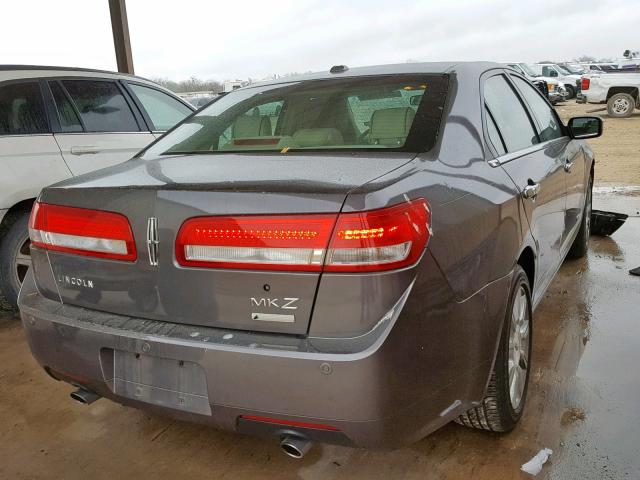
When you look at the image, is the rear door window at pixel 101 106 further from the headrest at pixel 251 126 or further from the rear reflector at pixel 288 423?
the rear reflector at pixel 288 423

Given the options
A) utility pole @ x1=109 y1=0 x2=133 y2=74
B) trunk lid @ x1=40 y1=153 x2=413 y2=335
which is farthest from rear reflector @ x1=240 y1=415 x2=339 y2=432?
utility pole @ x1=109 y1=0 x2=133 y2=74

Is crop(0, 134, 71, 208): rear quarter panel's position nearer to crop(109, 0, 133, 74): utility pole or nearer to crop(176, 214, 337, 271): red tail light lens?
crop(176, 214, 337, 271): red tail light lens

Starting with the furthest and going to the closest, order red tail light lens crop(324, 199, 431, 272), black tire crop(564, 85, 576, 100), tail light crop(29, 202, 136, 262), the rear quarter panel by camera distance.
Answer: black tire crop(564, 85, 576, 100) < the rear quarter panel < tail light crop(29, 202, 136, 262) < red tail light lens crop(324, 199, 431, 272)

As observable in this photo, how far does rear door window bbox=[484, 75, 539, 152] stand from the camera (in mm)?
2611

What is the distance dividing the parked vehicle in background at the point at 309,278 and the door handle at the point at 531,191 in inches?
0.6

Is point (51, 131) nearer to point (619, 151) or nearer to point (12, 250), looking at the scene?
point (12, 250)

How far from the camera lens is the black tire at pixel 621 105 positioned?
55.6 ft

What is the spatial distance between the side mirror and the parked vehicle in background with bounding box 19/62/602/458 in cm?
171

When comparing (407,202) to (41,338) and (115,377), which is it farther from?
(41,338)

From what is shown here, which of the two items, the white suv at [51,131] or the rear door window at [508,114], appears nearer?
the rear door window at [508,114]

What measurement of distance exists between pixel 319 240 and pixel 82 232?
856 mm

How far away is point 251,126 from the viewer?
262 cm

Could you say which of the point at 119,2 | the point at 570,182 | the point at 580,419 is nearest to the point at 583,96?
the point at 119,2

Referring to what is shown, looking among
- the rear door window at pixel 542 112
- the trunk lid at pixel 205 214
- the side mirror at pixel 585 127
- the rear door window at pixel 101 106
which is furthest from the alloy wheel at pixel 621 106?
the trunk lid at pixel 205 214
